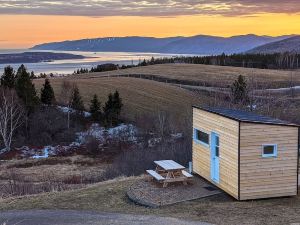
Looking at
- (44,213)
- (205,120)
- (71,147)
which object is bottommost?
(71,147)

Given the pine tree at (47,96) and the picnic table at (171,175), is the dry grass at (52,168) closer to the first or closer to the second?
the pine tree at (47,96)

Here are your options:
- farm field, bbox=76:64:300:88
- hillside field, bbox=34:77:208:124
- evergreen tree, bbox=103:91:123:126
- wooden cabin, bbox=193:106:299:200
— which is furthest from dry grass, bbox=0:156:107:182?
farm field, bbox=76:64:300:88

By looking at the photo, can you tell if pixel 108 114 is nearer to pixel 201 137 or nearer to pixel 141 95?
pixel 141 95

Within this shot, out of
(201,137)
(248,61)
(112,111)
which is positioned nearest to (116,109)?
(112,111)

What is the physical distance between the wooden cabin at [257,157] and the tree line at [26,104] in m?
31.7

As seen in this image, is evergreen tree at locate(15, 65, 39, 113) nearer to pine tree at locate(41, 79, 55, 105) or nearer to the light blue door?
pine tree at locate(41, 79, 55, 105)

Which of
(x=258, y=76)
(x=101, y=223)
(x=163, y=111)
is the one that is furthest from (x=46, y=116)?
(x=258, y=76)

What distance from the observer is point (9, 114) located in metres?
46.0

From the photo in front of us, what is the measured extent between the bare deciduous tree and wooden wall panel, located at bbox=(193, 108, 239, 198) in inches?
1146

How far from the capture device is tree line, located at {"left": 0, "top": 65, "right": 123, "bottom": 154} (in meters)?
45.5

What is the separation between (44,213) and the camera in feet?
50.9

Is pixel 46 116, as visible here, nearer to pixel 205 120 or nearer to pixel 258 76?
pixel 205 120

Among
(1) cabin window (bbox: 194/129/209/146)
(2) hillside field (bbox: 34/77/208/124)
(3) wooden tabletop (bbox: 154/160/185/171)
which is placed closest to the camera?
(3) wooden tabletop (bbox: 154/160/185/171)

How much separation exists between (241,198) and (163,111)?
41511mm
